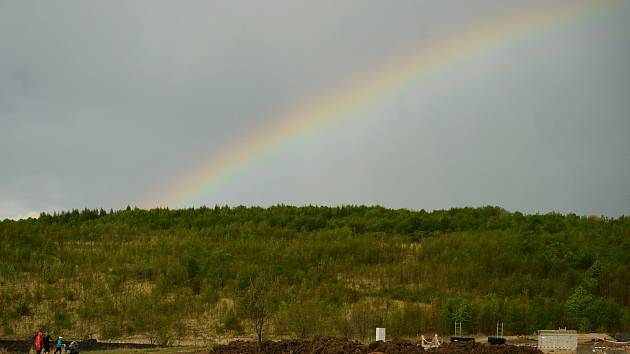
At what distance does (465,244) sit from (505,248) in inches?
110

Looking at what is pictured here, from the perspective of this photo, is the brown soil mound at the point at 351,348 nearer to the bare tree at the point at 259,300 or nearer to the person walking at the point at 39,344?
the person walking at the point at 39,344

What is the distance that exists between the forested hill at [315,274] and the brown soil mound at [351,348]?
1463cm

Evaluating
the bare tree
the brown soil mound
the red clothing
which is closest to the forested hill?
the bare tree

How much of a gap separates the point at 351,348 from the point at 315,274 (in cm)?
3088

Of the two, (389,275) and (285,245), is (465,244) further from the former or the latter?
(285,245)

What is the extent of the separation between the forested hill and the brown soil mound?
14634mm

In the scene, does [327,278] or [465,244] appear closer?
[327,278]

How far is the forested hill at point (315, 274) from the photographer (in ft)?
164

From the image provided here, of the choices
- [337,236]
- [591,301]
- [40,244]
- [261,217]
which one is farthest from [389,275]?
[40,244]

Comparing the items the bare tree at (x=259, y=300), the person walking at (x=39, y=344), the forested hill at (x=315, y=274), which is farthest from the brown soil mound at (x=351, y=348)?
the forested hill at (x=315, y=274)

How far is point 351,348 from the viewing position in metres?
28.3

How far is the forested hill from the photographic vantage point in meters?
49.9

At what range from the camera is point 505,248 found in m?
62.4

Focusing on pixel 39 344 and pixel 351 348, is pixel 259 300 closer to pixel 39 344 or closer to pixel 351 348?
pixel 39 344
